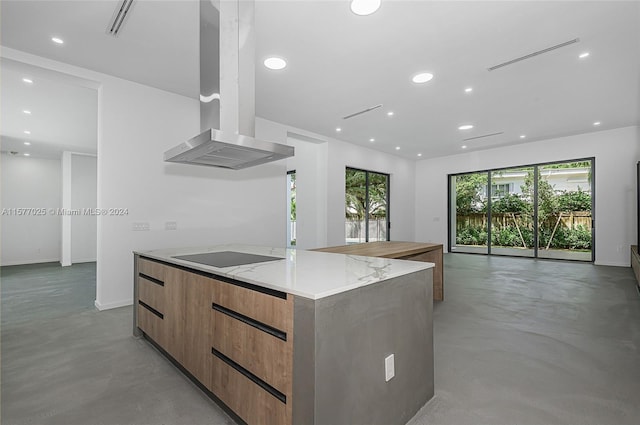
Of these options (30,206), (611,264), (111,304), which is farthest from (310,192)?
(30,206)

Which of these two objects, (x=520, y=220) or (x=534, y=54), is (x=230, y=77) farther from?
(x=520, y=220)

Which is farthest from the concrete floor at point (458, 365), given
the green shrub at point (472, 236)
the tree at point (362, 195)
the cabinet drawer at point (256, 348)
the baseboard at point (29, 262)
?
the baseboard at point (29, 262)

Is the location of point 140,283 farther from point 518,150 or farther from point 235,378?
→ point 518,150

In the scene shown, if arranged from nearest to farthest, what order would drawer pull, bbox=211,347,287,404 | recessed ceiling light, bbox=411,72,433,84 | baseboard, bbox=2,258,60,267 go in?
1. drawer pull, bbox=211,347,287,404
2. recessed ceiling light, bbox=411,72,433,84
3. baseboard, bbox=2,258,60,267

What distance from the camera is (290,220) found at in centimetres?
813

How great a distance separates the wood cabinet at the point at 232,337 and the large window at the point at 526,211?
8144 mm

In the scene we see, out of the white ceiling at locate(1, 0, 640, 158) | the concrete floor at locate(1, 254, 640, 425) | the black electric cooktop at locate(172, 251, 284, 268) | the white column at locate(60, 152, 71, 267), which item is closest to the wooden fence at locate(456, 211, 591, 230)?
the white ceiling at locate(1, 0, 640, 158)

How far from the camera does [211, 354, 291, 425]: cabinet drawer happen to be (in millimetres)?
1307

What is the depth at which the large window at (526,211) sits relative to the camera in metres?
6.89

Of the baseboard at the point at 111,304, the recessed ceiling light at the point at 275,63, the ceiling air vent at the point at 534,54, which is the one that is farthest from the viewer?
the baseboard at the point at 111,304

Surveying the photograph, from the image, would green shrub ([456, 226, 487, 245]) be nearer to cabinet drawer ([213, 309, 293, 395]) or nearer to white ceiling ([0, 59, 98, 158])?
cabinet drawer ([213, 309, 293, 395])

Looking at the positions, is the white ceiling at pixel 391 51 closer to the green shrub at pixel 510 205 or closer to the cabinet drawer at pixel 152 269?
the cabinet drawer at pixel 152 269

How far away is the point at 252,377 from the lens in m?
1.45

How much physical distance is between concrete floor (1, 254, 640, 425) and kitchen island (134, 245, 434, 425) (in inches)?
6.5
